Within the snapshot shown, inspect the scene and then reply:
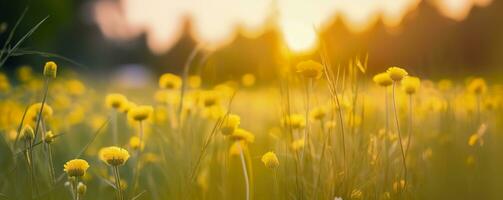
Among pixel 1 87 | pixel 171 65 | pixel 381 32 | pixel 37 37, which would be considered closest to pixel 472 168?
pixel 1 87

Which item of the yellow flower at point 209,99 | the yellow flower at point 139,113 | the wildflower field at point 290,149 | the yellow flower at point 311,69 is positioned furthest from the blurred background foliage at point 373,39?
the yellow flower at point 311,69

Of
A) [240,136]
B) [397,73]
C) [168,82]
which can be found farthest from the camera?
[168,82]

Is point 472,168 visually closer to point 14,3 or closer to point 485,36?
point 14,3

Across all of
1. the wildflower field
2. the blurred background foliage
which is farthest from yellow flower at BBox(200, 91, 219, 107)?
the blurred background foliage

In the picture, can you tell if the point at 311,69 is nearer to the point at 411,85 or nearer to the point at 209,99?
the point at 411,85

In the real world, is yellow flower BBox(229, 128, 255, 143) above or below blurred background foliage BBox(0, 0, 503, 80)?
below

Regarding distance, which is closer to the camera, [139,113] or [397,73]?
[397,73]

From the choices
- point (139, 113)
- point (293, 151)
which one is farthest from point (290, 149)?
point (139, 113)

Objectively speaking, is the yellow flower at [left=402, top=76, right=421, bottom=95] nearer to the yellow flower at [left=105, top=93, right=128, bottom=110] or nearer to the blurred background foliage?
the yellow flower at [left=105, top=93, right=128, bottom=110]

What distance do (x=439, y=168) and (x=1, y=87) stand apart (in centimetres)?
187

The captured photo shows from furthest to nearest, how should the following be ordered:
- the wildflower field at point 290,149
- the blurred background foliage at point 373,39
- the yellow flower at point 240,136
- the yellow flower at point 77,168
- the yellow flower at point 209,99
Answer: the blurred background foliage at point 373,39 < the yellow flower at point 209,99 < the yellow flower at point 240,136 < the wildflower field at point 290,149 < the yellow flower at point 77,168

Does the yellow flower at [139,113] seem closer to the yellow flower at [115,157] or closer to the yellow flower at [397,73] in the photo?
the yellow flower at [115,157]

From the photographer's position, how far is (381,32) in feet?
74.9

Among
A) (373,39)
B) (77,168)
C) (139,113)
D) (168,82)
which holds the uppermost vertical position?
(373,39)
